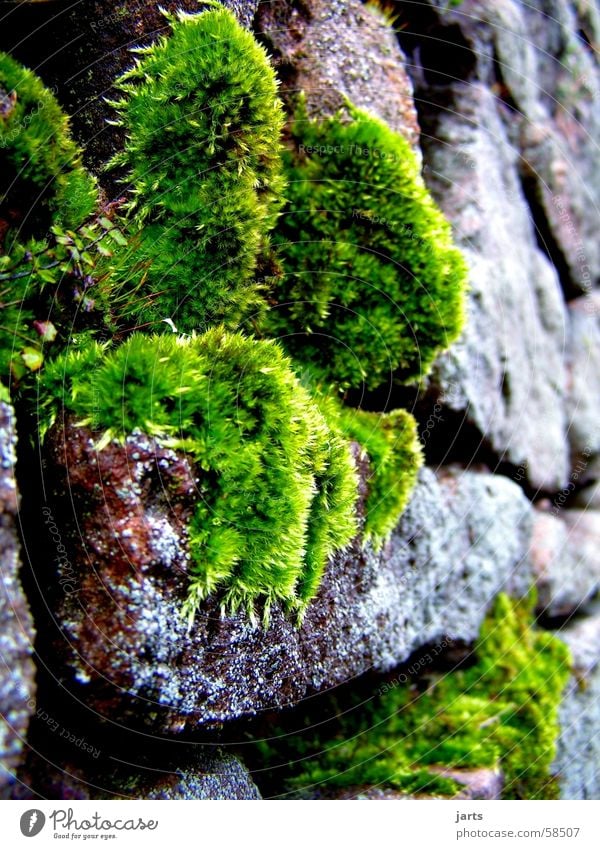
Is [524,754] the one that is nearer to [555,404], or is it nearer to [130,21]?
[555,404]

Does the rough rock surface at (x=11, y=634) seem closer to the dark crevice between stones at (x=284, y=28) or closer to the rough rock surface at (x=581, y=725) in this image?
the dark crevice between stones at (x=284, y=28)

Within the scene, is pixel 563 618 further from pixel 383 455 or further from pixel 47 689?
pixel 47 689

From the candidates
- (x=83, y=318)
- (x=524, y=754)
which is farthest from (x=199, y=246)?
(x=524, y=754)

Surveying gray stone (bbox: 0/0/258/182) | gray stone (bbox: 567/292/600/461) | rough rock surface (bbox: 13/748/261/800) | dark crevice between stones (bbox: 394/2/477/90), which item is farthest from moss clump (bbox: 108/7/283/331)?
gray stone (bbox: 567/292/600/461)

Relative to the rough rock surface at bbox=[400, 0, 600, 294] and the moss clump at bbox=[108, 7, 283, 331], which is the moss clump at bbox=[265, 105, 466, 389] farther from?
the rough rock surface at bbox=[400, 0, 600, 294]

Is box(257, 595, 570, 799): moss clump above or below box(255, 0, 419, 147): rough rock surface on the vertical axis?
below

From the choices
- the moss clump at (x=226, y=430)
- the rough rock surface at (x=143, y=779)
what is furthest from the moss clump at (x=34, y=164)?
the rough rock surface at (x=143, y=779)

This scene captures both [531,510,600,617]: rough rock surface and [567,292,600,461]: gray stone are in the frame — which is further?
[567,292,600,461]: gray stone
